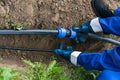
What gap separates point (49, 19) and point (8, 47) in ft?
1.74

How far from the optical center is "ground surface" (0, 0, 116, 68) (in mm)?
3412

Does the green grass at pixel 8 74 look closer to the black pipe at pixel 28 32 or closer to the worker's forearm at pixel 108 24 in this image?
the black pipe at pixel 28 32

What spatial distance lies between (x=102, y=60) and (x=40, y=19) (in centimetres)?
79

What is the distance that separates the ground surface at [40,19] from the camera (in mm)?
3412

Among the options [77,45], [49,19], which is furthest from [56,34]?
[77,45]

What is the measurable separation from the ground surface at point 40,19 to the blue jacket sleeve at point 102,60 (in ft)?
1.09

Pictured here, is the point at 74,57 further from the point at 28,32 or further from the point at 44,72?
the point at 28,32

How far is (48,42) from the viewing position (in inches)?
147

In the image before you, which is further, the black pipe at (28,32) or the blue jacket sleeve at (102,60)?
the blue jacket sleeve at (102,60)

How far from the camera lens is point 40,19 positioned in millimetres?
3553

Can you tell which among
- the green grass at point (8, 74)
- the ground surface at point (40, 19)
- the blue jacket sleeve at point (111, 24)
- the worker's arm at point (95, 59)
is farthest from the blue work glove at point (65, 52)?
the green grass at point (8, 74)

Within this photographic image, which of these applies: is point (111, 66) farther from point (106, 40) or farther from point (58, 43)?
point (58, 43)

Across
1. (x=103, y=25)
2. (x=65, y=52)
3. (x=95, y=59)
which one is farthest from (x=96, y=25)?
(x=65, y=52)

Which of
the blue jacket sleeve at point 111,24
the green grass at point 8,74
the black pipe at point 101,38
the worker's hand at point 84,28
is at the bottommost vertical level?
the green grass at point 8,74
